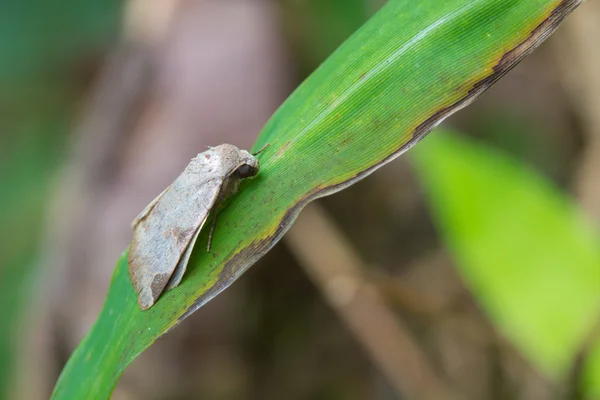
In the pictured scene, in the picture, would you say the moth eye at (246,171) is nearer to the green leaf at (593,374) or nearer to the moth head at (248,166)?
the moth head at (248,166)

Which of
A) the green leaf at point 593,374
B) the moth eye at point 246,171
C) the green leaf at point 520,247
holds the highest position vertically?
the moth eye at point 246,171

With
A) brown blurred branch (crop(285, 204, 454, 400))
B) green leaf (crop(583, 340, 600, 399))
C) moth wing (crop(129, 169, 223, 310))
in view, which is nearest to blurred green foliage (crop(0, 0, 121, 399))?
brown blurred branch (crop(285, 204, 454, 400))

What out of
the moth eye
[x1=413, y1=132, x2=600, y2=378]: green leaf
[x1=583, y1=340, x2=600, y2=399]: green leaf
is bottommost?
[x1=583, y1=340, x2=600, y2=399]: green leaf

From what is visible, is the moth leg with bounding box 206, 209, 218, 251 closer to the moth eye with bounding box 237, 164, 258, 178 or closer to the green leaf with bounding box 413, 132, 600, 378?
the moth eye with bounding box 237, 164, 258, 178

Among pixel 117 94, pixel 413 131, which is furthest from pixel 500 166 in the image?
pixel 117 94

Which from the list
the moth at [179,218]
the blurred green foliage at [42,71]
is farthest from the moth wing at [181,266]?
the blurred green foliage at [42,71]

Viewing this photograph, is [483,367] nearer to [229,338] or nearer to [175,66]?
[229,338]
